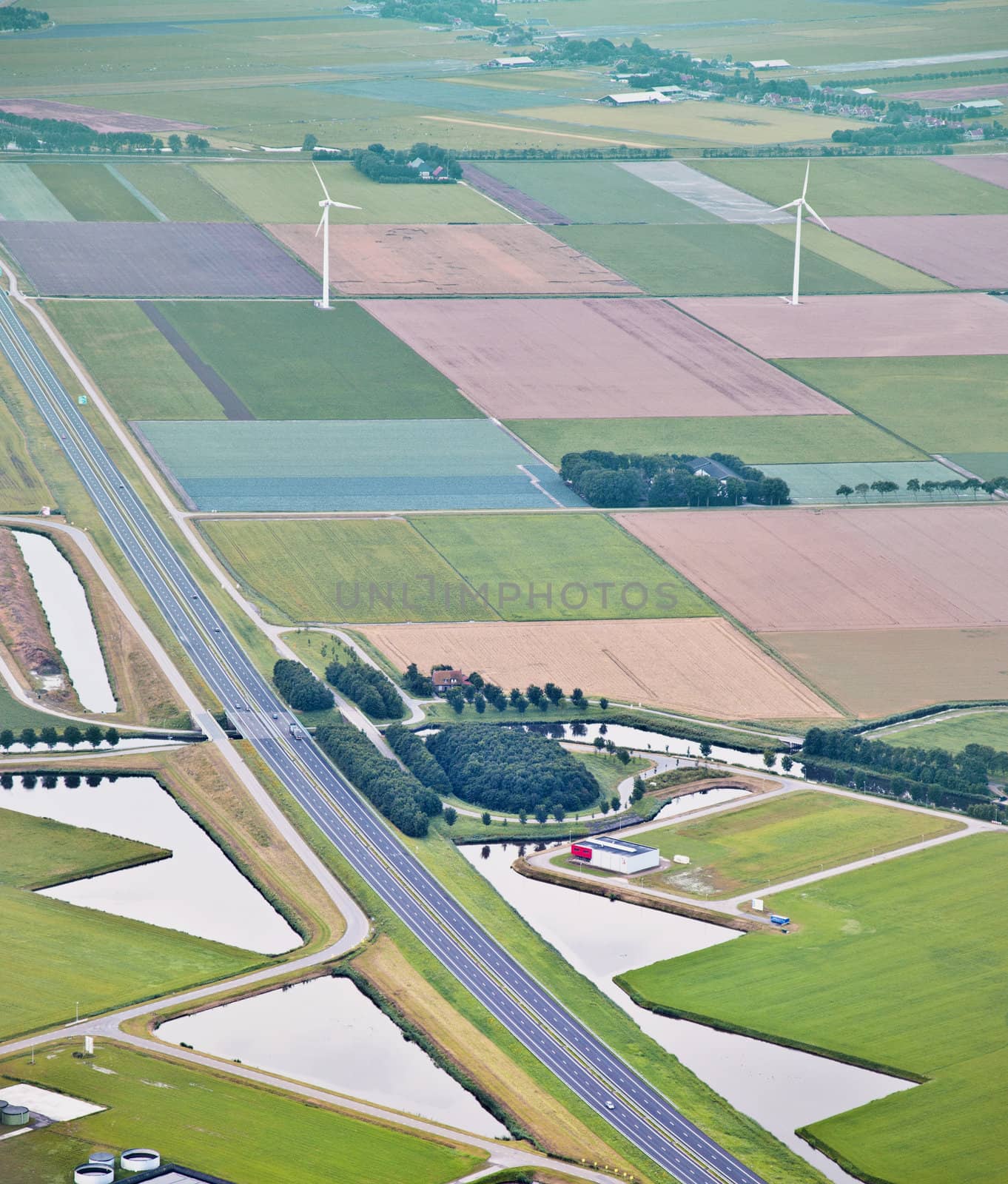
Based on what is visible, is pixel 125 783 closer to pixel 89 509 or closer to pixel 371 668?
pixel 371 668

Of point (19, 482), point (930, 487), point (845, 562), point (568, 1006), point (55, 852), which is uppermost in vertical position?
point (930, 487)

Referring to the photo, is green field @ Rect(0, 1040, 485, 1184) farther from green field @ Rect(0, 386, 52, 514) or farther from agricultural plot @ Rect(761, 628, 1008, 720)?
green field @ Rect(0, 386, 52, 514)

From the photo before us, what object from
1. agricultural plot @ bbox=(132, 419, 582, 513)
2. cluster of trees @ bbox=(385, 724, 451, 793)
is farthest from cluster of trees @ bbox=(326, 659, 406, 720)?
agricultural plot @ bbox=(132, 419, 582, 513)

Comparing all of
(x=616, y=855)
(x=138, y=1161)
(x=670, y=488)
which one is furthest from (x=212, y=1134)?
(x=670, y=488)

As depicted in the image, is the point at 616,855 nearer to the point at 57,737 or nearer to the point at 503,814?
the point at 503,814

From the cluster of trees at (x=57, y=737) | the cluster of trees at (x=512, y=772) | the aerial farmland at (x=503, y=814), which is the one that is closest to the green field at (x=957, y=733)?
the aerial farmland at (x=503, y=814)
